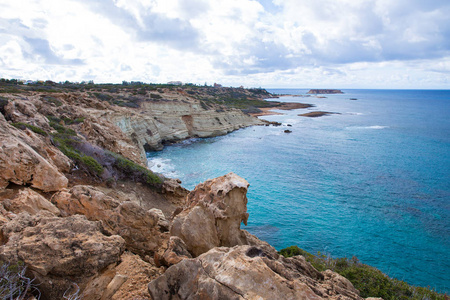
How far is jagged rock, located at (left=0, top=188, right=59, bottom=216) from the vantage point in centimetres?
663

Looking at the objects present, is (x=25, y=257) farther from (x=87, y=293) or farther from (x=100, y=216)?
(x=100, y=216)

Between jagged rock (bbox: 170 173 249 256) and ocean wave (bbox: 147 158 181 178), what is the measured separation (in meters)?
20.1

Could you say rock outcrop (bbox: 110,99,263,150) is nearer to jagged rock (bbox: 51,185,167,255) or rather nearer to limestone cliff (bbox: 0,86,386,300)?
limestone cliff (bbox: 0,86,386,300)

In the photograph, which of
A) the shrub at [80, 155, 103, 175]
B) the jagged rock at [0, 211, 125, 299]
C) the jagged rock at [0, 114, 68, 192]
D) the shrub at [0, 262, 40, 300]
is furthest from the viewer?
the shrub at [80, 155, 103, 175]

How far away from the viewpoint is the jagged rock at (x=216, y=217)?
25.4 ft

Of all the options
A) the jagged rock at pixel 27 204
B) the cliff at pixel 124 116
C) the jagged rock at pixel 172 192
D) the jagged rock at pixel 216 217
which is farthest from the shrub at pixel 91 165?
the jagged rock at pixel 216 217

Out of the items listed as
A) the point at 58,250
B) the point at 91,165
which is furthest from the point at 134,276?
the point at 91,165

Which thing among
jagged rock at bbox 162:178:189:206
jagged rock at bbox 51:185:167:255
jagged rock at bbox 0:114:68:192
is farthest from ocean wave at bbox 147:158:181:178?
jagged rock at bbox 51:185:167:255

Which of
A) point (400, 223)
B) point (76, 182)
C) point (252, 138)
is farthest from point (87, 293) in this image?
point (252, 138)

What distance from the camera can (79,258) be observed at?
4.82 m

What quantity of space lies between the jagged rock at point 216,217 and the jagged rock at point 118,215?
816 mm

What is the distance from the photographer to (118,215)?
733 centimetres

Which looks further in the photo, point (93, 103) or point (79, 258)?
point (93, 103)

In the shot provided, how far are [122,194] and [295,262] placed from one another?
1013cm
